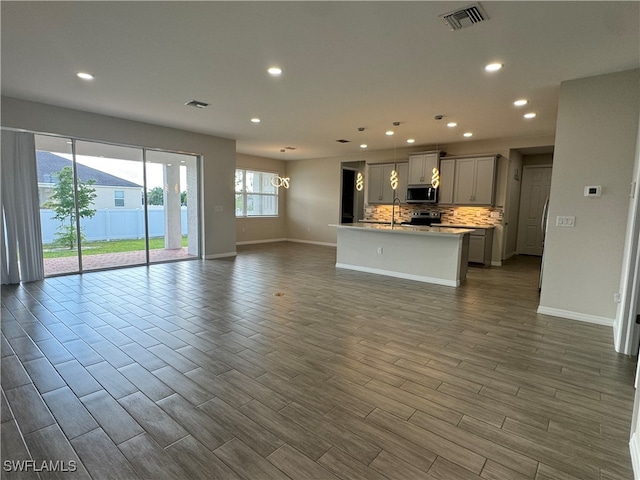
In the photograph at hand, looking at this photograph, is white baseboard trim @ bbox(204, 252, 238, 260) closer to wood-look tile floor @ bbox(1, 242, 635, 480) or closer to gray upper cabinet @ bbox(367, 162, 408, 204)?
wood-look tile floor @ bbox(1, 242, 635, 480)

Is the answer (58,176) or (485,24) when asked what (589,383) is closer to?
(485,24)

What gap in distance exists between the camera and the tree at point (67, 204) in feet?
17.6

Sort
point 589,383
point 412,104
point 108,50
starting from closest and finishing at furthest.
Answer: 1. point 589,383
2. point 108,50
3. point 412,104

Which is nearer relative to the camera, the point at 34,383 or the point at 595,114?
the point at 34,383

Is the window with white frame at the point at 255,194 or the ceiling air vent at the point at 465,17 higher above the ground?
the ceiling air vent at the point at 465,17

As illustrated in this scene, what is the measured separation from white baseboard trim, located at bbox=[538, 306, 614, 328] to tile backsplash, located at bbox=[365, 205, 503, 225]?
12.4ft

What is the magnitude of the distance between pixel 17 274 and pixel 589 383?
7.13 meters

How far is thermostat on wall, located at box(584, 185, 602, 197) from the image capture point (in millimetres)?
3477

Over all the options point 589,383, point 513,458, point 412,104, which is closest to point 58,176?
point 412,104

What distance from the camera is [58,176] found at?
5.35 m

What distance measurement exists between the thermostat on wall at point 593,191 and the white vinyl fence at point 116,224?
23.2 feet

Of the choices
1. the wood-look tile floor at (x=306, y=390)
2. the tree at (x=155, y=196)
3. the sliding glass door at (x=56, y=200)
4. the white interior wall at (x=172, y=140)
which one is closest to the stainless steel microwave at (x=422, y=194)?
the wood-look tile floor at (x=306, y=390)

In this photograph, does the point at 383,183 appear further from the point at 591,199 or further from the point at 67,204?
the point at 67,204

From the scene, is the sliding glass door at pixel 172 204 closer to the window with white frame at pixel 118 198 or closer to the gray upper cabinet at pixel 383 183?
the window with white frame at pixel 118 198
